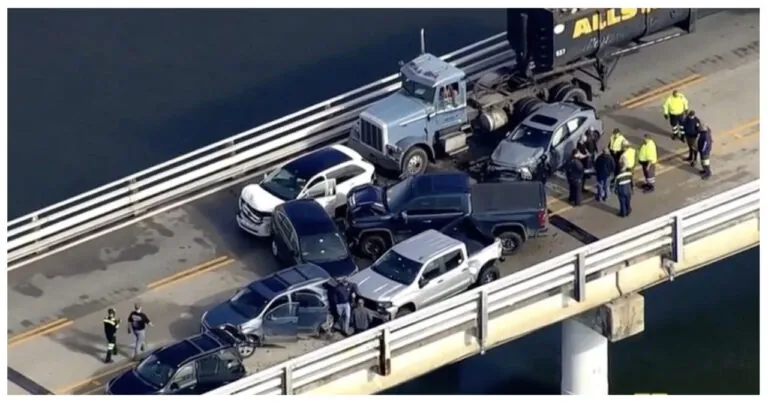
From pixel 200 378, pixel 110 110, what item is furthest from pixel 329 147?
pixel 110 110

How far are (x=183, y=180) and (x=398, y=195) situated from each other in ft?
18.0

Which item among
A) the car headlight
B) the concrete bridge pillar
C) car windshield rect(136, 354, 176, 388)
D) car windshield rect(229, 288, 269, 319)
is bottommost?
the concrete bridge pillar

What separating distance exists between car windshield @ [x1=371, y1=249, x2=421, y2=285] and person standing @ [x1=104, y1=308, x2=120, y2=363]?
196 inches

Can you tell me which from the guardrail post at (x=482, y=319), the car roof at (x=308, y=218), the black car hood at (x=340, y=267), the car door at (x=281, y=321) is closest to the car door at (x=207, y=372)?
the car door at (x=281, y=321)

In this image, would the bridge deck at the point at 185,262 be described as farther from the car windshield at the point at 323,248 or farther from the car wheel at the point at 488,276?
the car windshield at the point at 323,248

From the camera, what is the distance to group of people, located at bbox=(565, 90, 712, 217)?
4528 cm

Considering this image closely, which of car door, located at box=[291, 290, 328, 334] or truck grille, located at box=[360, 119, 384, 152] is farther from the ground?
truck grille, located at box=[360, 119, 384, 152]

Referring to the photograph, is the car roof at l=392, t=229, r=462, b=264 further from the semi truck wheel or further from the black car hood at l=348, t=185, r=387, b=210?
the semi truck wheel

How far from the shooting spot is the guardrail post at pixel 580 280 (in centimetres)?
4253

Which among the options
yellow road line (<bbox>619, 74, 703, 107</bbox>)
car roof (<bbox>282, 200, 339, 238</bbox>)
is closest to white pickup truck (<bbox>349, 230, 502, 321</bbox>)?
car roof (<bbox>282, 200, 339, 238</bbox>)

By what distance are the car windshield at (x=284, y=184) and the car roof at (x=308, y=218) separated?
Answer: 1.03 meters

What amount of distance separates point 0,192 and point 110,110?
1549cm

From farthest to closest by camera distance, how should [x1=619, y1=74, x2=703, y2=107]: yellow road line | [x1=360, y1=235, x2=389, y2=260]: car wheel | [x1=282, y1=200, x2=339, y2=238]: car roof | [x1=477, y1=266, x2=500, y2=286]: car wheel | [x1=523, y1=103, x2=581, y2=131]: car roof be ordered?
[x1=619, y1=74, x2=703, y2=107]: yellow road line
[x1=523, y1=103, x2=581, y2=131]: car roof
[x1=360, y1=235, x2=389, y2=260]: car wheel
[x1=282, y1=200, x2=339, y2=238]: car roof
[x1=477, y1=266, x2=500, y2=286]: car wheel

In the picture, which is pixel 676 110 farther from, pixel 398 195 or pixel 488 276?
pixel 488 276
